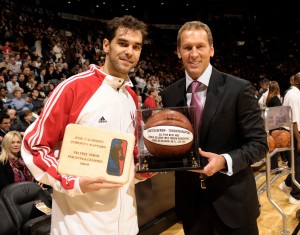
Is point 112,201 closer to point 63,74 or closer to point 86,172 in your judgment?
point 86,172

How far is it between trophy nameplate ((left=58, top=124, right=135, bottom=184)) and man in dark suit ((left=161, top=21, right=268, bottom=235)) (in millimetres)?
421

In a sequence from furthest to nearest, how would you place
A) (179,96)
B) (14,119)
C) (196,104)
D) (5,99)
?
(5,99) < (14,119) < (179,96) < (196,104)

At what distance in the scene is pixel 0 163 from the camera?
3.96 metres

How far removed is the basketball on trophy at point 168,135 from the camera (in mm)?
1646

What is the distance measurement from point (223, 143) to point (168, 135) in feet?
1.12

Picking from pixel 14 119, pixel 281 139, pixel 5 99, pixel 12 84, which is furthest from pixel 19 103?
pixel 281 139

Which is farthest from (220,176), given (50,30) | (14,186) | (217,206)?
(50,30)

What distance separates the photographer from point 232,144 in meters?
1.85

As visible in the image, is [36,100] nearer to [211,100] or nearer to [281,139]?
[281,139]

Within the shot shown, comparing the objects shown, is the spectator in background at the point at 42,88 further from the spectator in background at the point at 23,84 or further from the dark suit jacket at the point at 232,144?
the dark suit jacket at the point at 232,144

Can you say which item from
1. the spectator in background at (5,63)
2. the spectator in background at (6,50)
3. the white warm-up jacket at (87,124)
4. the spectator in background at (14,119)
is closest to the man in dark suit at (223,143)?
the white warm-up jacket at (87,124)

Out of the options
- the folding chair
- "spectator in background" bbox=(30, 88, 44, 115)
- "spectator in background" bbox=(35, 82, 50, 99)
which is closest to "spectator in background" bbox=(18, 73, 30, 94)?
"spectator in background" bbox=(35, 82, 50, 99)

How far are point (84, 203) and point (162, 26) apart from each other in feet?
71.0

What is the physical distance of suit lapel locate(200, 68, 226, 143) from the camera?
1.80 m
